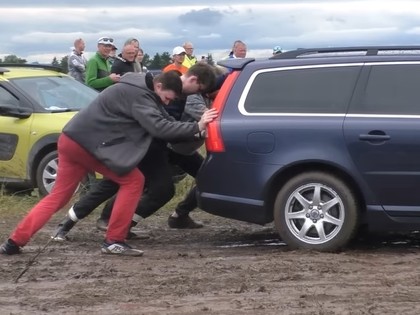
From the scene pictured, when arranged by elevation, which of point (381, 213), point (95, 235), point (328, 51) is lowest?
point (95, 235)

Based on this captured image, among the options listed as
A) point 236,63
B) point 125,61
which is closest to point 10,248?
point 236,63

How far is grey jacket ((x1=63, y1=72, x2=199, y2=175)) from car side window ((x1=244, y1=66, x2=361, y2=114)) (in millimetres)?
627

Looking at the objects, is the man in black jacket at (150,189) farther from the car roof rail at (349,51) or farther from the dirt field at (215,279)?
the car roof rail at (349,51)

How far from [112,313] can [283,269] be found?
1.63 metres

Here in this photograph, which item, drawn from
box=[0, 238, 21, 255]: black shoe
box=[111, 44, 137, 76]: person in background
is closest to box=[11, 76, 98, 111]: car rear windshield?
box=[111, 44, 137, 76]: person in background

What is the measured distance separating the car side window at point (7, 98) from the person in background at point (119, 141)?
397 cm

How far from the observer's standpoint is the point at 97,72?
13.6 meters

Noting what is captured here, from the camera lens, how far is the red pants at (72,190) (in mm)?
7875

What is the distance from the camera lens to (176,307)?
6.07 meters

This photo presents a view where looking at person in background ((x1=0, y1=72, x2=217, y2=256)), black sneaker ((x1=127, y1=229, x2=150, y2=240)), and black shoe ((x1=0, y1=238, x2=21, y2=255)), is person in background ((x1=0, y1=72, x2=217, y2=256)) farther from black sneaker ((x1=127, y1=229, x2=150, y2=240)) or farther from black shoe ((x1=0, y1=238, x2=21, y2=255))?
black sneaker ((x1=127, y1=229, x2=150, y2=240))

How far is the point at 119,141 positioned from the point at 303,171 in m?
1.52

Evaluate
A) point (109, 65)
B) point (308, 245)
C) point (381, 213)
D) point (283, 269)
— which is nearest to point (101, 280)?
point (283, 269)

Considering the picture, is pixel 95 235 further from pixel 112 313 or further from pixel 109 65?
pixel 109 65

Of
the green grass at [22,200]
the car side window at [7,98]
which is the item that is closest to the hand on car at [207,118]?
the green grass at [22,200]
